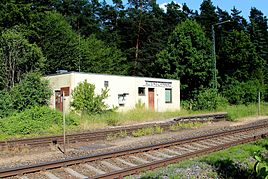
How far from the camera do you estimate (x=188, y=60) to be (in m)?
43.9

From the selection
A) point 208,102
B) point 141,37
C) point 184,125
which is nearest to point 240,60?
point 141,37

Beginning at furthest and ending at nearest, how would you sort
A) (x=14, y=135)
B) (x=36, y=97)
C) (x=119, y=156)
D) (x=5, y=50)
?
(x=5, y=50) < (x=36, y=97) < (x=14, y=135) < (x=119, y=156)

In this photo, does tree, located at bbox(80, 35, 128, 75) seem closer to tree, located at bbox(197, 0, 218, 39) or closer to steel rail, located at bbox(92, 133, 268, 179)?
tree, located at bbox(197, 0, 218, 39)

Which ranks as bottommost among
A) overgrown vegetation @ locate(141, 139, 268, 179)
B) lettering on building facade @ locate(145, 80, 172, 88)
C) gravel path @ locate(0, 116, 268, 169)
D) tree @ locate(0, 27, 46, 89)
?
gravel path @ locate(0, 116, 268, 169)

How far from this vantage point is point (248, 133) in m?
17.4

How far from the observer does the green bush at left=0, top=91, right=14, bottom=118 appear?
73.3ft

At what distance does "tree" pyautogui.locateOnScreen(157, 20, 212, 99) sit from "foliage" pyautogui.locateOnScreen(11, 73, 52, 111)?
2227 centimetres

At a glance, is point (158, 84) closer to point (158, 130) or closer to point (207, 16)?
point (158, 130)

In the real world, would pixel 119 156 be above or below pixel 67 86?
below

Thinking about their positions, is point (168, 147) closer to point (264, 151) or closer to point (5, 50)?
point (264, 151)

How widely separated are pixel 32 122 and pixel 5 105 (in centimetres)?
537

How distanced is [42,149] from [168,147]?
4459 mm

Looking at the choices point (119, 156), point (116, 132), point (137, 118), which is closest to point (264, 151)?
point (119, 156)

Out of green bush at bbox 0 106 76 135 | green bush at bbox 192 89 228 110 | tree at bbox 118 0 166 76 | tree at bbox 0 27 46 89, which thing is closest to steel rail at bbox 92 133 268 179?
green bush at bbox 0 106 76 135
